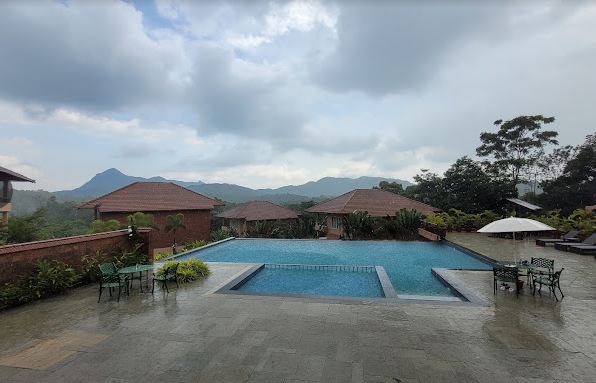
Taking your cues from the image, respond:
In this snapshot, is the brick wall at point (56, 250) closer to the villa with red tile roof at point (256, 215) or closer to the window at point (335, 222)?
the window at point (335, 222)

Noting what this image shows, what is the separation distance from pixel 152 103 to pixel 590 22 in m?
20.4

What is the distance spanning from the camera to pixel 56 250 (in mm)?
8570

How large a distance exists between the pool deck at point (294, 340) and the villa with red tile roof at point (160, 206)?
2277cm

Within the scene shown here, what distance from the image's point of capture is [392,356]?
15.6ft

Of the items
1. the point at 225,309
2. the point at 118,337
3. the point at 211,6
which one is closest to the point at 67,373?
the point at 118,337

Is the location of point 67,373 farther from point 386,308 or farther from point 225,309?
point 386,308

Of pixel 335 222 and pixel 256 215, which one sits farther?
pixel 256 215

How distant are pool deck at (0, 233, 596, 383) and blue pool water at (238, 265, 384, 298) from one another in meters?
2.38

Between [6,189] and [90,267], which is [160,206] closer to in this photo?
[6,189]

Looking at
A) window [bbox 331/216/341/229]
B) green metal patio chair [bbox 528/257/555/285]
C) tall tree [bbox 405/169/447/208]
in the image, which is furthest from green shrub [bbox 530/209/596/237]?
window [bbox 331/216/341/229]

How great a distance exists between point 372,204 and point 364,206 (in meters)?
0.96

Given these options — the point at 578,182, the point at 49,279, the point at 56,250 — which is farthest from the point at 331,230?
the point at 578,182

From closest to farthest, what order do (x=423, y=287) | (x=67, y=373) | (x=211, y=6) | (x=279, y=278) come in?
(x=67, y=373), (x=211, y=6), (x=423, y=287), (x=279, y=278)

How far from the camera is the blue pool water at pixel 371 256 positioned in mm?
11406
